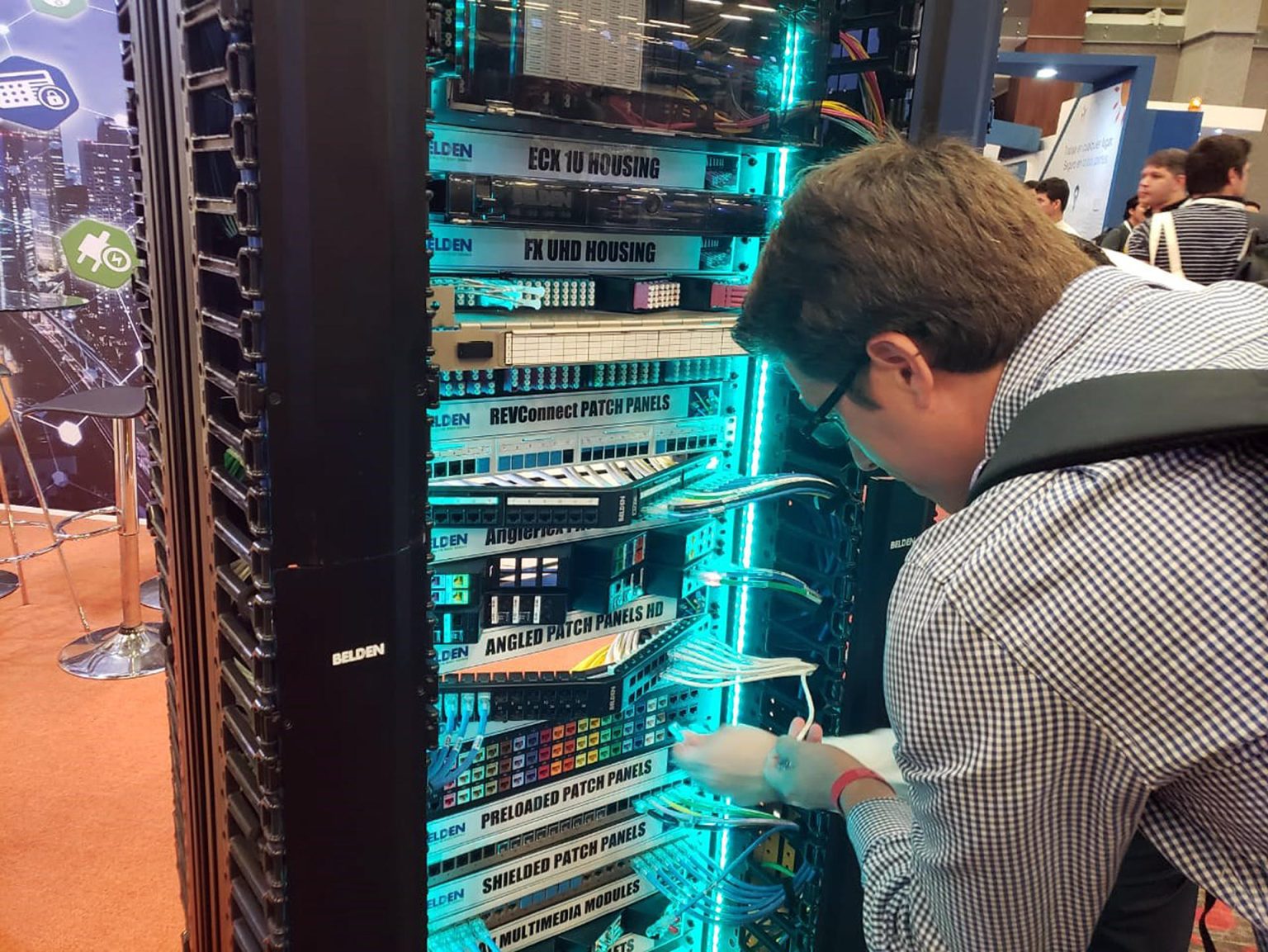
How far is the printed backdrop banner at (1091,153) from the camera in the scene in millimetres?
6078

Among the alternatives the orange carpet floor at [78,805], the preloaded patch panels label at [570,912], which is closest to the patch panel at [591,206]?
the preloaded patch panels label at [570,912]

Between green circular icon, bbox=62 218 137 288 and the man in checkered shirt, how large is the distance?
430cm

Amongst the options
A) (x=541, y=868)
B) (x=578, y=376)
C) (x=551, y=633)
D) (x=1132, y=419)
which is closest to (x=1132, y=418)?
(x=1132, y=419)

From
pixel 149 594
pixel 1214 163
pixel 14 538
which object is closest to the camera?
pixel 1214 163

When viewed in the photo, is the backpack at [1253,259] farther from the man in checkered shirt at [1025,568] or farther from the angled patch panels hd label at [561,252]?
the man in checkered shirt at [1025,568]

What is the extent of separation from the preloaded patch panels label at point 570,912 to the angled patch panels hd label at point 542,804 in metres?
0.16

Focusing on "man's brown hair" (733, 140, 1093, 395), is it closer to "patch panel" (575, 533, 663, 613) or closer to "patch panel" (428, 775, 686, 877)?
"patch panel" (575, 533, 663, 613)

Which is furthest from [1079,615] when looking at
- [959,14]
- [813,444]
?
[959,14]

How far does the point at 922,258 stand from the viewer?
925 millimetres

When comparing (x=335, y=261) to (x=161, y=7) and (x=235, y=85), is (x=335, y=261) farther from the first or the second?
(x=161, y=7)

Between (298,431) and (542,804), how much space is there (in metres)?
0.84

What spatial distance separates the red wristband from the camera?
4.28 feet

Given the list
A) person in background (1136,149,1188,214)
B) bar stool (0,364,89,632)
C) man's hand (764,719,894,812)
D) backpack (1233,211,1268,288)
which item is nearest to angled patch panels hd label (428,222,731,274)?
man's hand (764,719,894,812)

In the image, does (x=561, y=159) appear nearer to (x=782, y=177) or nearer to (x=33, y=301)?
(x=782, y=177)
